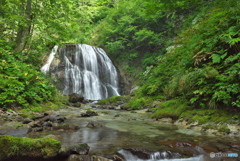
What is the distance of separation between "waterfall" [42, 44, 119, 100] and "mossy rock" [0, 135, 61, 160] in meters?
16.8

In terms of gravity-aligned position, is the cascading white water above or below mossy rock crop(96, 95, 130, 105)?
above

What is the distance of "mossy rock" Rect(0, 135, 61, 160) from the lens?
2.60m

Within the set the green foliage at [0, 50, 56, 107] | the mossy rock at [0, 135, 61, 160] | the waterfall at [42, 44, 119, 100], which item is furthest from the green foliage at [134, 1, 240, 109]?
the waterfall at [42, 44, 119, 100]

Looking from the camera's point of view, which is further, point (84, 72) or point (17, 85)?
point (84, 72)

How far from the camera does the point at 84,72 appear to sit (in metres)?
20.5

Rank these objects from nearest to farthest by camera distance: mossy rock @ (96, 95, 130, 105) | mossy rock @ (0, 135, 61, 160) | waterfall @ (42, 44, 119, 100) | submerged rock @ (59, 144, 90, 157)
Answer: mossy rock @ (0, 135, 61, 160), submerged rock @ (59, 144, 90, 157), mossy rock @ (96, 95, 130, 105), waterfall @ (42, 44, 119, 100)

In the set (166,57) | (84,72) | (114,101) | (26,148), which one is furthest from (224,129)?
(84,72)

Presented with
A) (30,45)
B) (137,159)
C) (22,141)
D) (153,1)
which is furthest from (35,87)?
(153,1)

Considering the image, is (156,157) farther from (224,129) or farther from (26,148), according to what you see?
(224,129)

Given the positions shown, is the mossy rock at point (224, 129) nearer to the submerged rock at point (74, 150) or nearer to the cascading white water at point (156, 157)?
the cascading white water at point (156, 157)

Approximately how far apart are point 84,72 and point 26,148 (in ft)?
59.2

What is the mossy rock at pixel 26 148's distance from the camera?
2.60 metres

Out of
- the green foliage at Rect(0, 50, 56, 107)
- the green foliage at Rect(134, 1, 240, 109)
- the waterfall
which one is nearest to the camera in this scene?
the green foliage at Rect(134, 1, 240, 109)

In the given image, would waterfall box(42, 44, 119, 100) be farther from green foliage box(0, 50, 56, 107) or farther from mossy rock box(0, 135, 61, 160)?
mossy rock box(0, 135, 61, 160)
